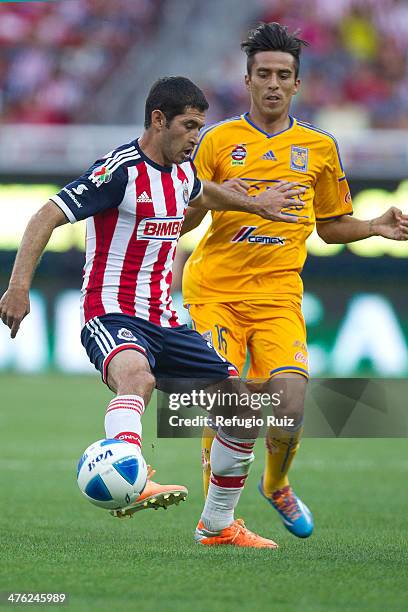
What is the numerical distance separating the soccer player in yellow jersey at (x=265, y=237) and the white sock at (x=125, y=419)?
1223 mm

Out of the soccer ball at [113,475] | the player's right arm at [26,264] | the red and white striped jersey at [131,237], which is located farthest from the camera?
the red and white striped jersey at [131,237]

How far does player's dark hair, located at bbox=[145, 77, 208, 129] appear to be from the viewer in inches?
204

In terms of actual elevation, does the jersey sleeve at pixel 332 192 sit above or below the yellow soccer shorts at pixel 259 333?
above

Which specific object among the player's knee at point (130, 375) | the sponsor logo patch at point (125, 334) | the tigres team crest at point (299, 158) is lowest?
the player's knee at point (130, 375)

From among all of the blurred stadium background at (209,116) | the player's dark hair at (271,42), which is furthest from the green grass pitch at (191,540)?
the blurred stadium background at (209,116)

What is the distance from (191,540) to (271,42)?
103 inches

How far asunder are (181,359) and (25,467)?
4.00 m

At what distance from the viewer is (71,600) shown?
13.1 feet

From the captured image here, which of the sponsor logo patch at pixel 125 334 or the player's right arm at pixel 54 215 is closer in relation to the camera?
the player's right arm at pixel 54 215

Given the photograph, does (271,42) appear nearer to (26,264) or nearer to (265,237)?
(265,237)

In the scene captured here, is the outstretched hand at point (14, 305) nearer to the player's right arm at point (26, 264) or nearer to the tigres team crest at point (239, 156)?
the player's right arm at point (26, 264)

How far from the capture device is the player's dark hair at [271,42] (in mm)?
6141

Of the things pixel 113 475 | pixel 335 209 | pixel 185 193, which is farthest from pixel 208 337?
pixel 113 475

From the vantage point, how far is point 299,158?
20.4 ft
